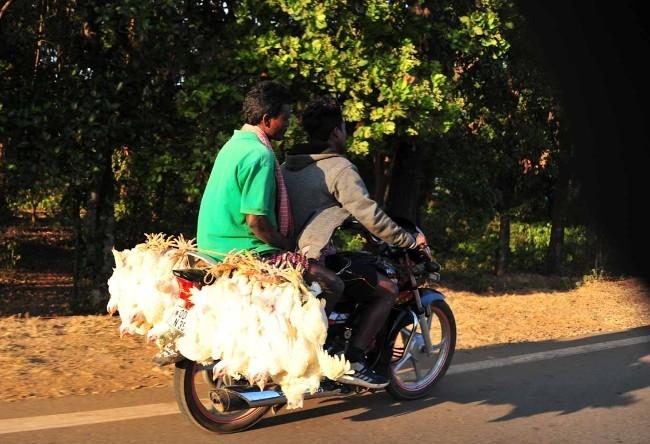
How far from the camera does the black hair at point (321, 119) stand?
4.78m

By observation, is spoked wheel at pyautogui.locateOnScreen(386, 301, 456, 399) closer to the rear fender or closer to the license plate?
the rear fender

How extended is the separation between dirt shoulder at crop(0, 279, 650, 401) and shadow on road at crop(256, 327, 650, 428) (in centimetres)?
51

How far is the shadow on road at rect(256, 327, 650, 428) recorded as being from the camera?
16.3 ft

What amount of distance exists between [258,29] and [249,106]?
16.9ft

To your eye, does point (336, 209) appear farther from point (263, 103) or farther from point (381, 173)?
point (381, 173)

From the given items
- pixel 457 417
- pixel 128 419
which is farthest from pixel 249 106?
pixel 457 417

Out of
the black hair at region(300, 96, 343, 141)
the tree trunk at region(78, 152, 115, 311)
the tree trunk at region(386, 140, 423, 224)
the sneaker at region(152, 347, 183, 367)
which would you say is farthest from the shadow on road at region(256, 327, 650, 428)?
the tree trunk at region(386, 140, 423, 224)

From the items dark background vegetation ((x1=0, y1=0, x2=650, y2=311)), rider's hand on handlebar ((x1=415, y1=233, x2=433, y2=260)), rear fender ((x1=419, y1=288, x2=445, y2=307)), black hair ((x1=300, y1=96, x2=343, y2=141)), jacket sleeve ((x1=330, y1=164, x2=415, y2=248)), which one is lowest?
rear fender ((x1=419, y1=288, x2=445, y2=307))

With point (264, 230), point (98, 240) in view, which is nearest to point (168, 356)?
point (264, 230)

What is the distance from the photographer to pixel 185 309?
4098mm

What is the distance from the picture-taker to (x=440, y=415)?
4926 mm

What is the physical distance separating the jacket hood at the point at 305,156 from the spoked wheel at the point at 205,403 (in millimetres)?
1352

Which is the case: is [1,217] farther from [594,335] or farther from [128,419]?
[594,335]

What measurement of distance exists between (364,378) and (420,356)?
991 mm
